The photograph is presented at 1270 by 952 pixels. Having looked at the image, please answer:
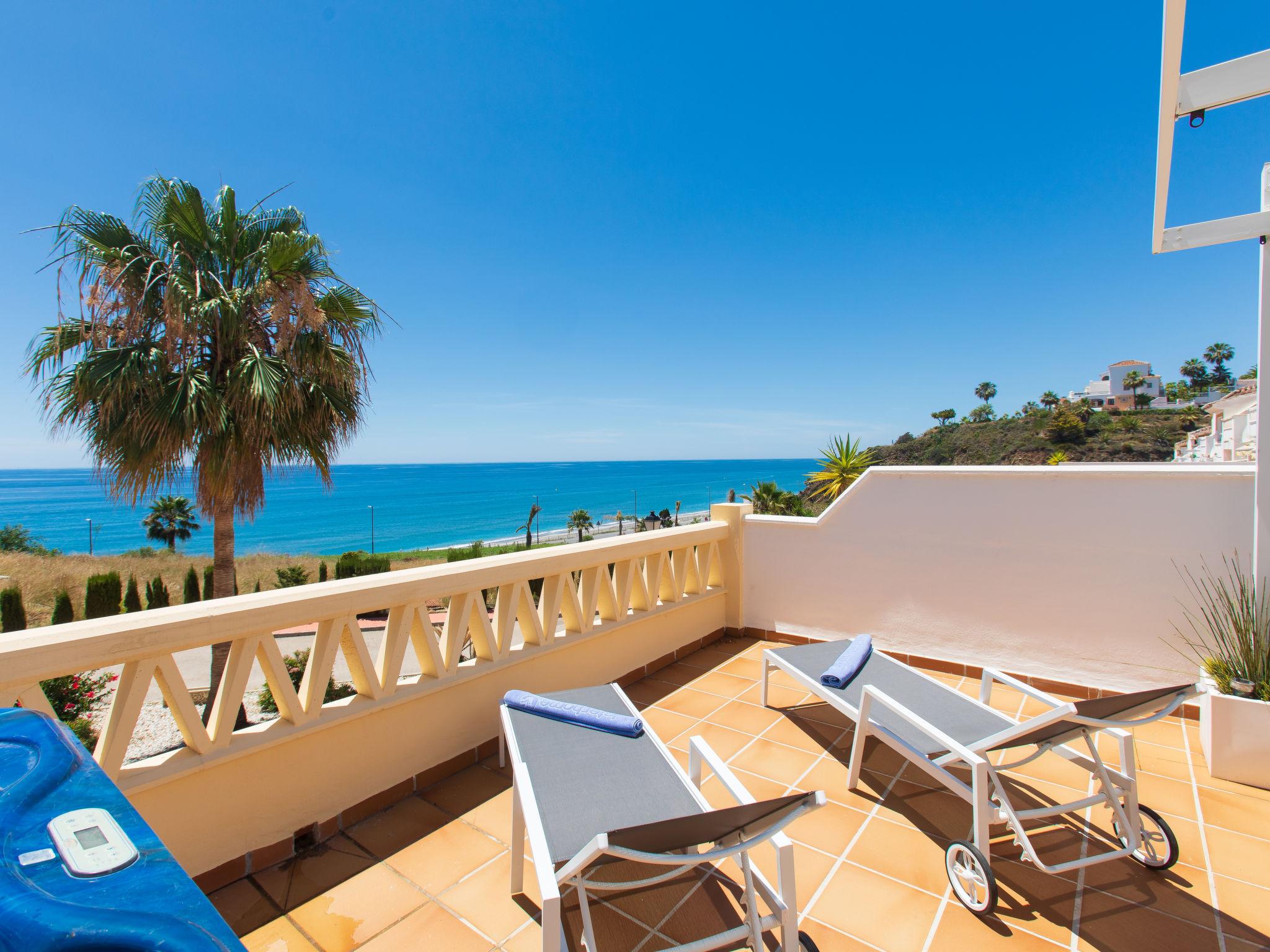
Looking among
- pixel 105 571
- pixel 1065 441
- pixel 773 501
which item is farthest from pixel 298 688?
pixel 1065 441

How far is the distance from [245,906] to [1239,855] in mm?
3877

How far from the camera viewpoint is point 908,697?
2848mm

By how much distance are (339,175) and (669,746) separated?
1860cm

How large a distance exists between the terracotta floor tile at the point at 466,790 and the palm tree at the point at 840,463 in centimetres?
1018

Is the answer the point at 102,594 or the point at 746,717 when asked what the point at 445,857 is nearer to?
the point at 746,717

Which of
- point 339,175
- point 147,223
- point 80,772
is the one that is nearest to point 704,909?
point 80,772

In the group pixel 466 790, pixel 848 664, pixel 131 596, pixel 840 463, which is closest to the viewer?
pixel 466 790

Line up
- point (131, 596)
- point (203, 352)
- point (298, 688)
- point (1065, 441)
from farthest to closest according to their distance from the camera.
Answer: point (1065, 441), point (131, 596), point (298, 688), point (203, 352)

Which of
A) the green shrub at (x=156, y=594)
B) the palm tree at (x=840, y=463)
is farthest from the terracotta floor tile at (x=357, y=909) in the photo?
the green shrub at (x=156, y=594)

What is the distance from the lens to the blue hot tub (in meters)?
0.53

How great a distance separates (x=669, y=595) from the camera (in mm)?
4598

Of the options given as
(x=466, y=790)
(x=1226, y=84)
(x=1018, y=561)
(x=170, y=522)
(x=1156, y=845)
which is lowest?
(x=170, y=522)

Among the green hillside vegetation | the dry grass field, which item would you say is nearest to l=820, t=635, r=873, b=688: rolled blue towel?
the dry grass field

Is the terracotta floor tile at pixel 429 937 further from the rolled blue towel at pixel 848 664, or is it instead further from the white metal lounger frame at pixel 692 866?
the rolled blue towel at pixel 848 664
